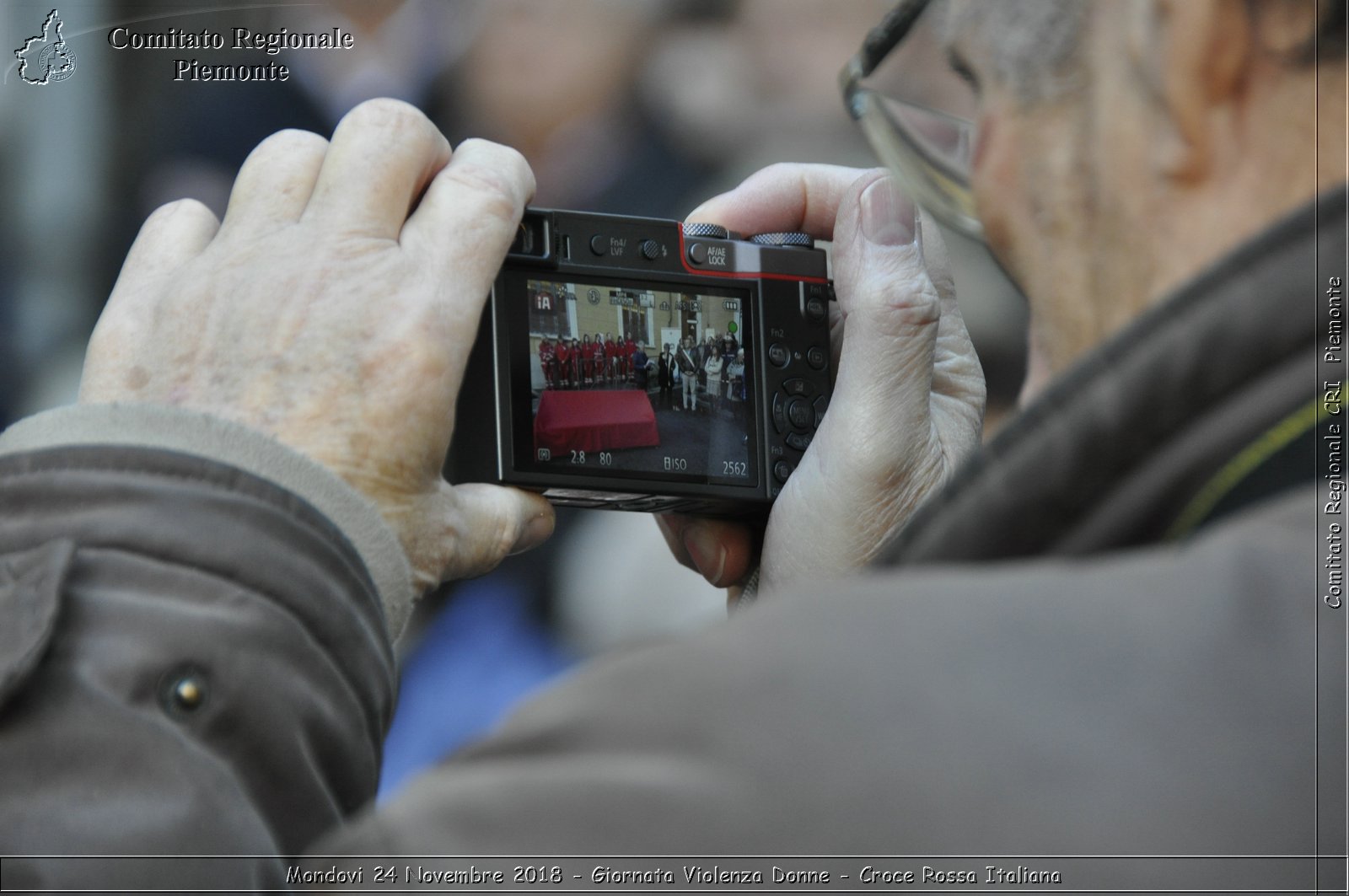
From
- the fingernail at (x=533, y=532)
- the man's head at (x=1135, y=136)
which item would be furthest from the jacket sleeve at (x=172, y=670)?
the man's head at (x=1135, y=136)

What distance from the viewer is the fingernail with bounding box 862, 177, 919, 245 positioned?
1.21m

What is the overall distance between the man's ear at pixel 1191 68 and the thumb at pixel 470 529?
561 mm

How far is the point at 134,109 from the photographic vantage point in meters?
2.08

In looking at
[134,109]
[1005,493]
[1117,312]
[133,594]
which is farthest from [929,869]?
[134,109]

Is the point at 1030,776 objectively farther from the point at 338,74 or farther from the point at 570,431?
the point at 338,74

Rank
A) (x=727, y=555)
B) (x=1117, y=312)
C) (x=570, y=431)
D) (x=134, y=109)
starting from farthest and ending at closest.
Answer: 1. (x=134, y=109)
2. (x=727, y=555)
3. (x=570, y=431)
4. (x=1117, y=312)

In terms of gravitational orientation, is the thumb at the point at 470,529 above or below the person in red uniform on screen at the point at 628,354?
below

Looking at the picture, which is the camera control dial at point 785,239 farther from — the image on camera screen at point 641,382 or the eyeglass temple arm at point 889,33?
the eyeglass temple arm at point 889,33

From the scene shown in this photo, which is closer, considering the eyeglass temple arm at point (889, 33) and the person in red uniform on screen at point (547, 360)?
the eyeglass temple arm at point (889, 33)

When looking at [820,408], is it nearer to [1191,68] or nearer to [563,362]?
[563,362]

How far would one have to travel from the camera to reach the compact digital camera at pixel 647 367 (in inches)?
42.4

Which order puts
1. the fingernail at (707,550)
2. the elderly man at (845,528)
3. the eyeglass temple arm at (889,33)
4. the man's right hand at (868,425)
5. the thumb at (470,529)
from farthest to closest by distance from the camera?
the fingernail at (707,550)
the man's right hand at (868,425)
the thumb at (470,529)
the eyeglass temple arm at (889,33)
the elderly man at (845,528)

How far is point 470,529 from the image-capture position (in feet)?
3.32

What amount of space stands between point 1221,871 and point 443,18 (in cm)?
197
